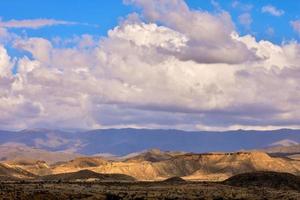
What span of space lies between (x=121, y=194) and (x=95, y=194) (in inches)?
206

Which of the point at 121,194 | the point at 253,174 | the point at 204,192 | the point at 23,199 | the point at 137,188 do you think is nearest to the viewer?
the point at 23,199

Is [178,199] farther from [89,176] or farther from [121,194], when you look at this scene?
[89,176]

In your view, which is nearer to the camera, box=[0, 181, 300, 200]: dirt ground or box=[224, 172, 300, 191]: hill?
box=[0, 181, 300, 200]: dirt ground

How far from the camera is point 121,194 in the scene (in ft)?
345

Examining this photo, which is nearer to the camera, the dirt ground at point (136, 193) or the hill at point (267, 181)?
the dirt ground at point (136, 193)

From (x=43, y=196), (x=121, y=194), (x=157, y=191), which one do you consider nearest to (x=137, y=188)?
(x=157, y=191)

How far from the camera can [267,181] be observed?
147500 mm

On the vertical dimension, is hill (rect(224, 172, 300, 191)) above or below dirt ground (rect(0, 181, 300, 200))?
above

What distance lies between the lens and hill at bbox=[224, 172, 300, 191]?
470 ft

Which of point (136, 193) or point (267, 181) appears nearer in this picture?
point (136, 193)

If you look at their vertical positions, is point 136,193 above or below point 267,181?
below

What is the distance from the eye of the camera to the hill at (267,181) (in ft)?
470

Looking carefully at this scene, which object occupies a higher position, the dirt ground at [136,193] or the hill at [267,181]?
the hill at [267,181]

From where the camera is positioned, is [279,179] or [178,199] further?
[279,179]
